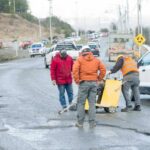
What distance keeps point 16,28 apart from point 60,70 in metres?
124

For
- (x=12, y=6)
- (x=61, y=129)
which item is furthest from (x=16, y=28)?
(x=61, y=129)

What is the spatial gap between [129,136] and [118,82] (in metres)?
3.97

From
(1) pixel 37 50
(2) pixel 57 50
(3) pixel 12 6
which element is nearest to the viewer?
(2) pixel 57 50

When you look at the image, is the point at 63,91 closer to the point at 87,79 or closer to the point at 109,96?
the point at 109,96

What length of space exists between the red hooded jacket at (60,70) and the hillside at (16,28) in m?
114

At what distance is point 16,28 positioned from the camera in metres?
138

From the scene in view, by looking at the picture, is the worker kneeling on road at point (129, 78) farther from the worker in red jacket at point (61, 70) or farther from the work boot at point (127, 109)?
the worker in red jacket at point (61, 70)

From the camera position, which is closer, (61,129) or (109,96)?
(61,129)

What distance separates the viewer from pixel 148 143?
35.1 feet

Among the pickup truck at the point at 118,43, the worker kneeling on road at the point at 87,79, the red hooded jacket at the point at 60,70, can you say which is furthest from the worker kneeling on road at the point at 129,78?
the pickup truck at the point at 118,43

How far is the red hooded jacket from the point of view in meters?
15.6

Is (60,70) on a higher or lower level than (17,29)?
higher

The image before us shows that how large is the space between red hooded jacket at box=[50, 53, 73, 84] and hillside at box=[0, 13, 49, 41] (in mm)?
114138

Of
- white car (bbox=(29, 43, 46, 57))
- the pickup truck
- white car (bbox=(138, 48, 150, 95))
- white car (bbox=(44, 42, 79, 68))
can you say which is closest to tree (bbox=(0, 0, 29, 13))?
white car (bbox=(29, 43, 46, 57))
